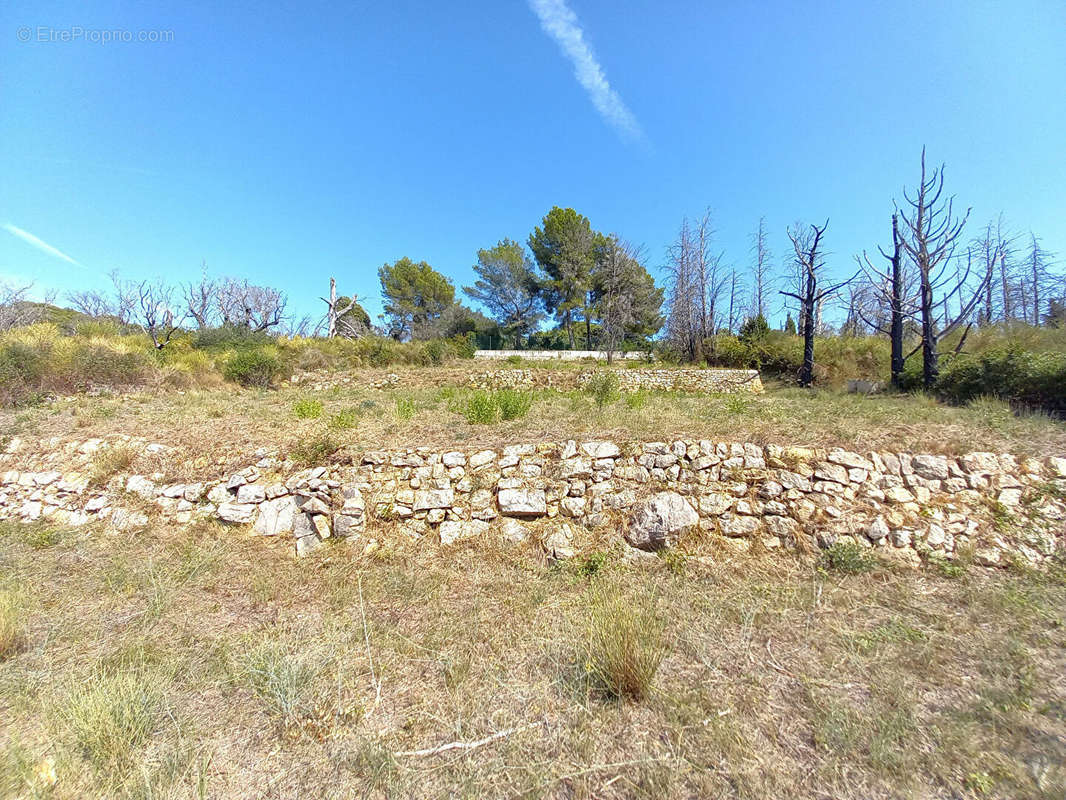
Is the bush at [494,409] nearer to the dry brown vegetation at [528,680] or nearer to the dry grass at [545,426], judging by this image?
the dry grass at [545,426]

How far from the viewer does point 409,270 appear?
104ft

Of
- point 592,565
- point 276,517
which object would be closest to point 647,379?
point 592,565

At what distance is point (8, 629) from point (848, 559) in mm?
6851

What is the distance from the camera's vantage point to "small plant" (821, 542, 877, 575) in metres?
3.50

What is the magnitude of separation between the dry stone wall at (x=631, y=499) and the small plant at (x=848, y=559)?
16cm

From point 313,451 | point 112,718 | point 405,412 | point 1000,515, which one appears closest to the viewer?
point 112,718

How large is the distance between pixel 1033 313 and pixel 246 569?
3206cm

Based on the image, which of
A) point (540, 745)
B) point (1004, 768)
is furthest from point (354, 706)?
point (1004, 768)

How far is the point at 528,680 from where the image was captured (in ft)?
7.88

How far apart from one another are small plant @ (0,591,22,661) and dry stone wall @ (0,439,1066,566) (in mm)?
1572

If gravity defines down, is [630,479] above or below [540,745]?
above

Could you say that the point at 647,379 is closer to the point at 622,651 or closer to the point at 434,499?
the point at 434,499

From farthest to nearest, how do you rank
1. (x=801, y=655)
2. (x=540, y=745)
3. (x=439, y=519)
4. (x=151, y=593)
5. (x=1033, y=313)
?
1. (x=1033, y=313)
2. (x=439, y=519)
3. (x=151, y=593)
4. (x=801, y=655)
5. (x=540, y=745)

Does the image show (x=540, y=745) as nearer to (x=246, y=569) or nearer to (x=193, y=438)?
(x=246, y=569)
